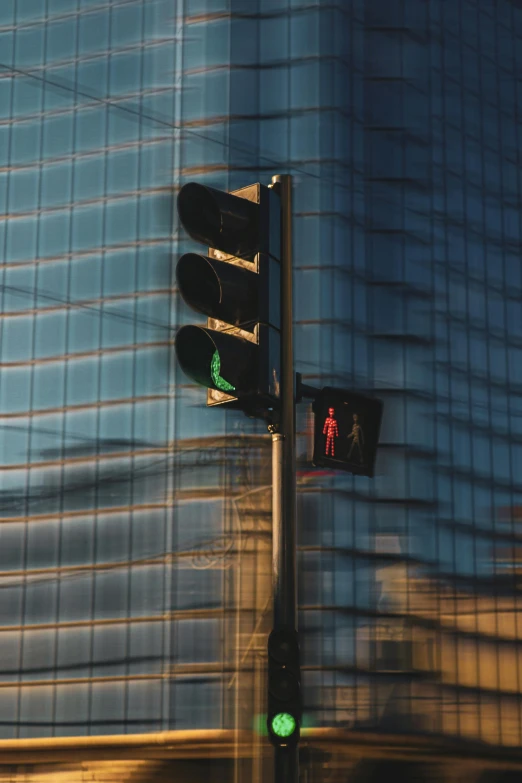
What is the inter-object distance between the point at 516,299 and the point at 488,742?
43.6ft

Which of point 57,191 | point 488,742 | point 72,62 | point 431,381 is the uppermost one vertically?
point 72,62

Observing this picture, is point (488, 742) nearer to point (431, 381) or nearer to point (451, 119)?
point (431, 381)

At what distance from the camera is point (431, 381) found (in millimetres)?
35156

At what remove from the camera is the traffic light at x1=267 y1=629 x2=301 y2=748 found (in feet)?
18.8

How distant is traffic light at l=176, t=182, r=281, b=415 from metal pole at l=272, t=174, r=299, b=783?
66 mm

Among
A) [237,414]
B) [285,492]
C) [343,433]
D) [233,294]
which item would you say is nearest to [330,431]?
[343,433]

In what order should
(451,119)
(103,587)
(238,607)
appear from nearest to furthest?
(238,607) → (103,587) → (451,119)

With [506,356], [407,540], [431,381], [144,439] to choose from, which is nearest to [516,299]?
[506,356]

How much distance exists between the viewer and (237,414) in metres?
32.4

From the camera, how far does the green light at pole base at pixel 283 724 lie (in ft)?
18.8

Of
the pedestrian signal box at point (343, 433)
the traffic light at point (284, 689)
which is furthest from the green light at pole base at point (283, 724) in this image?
the pedestrian signal box at point (343, 433)

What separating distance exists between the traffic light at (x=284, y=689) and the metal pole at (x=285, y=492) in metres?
0.06

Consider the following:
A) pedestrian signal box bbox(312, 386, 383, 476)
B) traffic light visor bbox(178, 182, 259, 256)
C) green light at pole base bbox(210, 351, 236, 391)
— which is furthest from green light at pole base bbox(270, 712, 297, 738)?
traffic light visor bbox(178, 182, 259, 256)

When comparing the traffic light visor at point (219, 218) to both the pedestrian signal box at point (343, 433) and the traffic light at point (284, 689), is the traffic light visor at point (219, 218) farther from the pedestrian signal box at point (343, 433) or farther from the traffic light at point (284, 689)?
the traffic light at point (284, 689)
